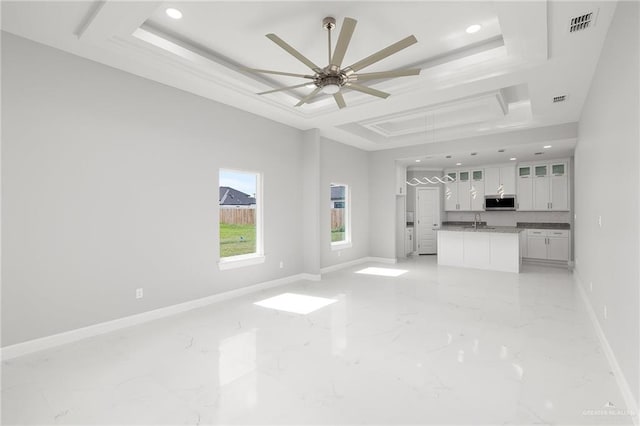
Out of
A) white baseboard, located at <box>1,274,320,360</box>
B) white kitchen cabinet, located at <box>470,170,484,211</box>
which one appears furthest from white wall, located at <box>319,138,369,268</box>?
white kitchen cabinet, located at <box>470,170,484,211</box>

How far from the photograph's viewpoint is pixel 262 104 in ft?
15.5

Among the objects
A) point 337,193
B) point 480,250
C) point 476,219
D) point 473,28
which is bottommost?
point 480,250

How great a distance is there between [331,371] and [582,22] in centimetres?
371

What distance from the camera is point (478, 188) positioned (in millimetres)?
8930

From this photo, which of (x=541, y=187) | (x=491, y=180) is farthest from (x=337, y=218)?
(x=541, y=187)

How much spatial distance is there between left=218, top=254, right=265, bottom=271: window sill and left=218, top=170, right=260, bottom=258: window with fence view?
110 mm

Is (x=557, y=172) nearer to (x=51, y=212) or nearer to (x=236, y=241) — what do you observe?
(x=236, y=241)

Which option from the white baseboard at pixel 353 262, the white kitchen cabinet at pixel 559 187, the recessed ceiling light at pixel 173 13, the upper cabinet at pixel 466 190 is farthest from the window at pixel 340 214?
the white kitchen cabinet at pixel 559 187

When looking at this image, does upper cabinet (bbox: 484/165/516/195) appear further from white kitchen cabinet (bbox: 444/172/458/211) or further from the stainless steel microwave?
white kitchen cabinet (bbox: 444/172/458/211)

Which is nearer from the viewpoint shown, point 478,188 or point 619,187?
point 619,187

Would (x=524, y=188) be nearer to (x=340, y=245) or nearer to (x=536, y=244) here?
(x=536, y=244)

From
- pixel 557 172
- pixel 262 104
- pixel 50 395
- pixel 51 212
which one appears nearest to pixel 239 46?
pixel 262 104

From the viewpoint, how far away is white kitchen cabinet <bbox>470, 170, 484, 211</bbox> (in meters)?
8.88

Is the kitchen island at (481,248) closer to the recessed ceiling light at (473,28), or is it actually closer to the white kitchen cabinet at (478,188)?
the white kitchen cabinet at (478,188)
